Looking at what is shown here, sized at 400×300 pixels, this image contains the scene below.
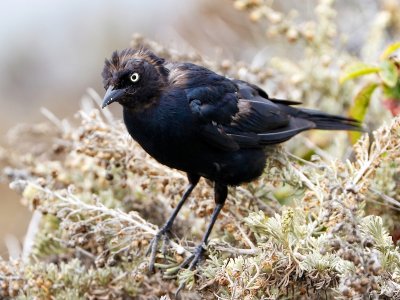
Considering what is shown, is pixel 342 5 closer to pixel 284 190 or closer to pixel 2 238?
pixel 284 190

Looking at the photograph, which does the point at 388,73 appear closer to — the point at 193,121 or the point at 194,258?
the point at 193,121

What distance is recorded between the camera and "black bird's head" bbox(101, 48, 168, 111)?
3406 mm

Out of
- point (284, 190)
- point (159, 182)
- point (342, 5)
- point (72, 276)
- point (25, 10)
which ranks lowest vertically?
point (72, 276)

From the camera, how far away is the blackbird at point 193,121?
3447mm

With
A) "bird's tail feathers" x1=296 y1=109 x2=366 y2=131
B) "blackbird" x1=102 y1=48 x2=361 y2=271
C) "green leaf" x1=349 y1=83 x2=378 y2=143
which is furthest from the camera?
"bird's tail feathers" x1=296 y1=109 x2=366 y2=131

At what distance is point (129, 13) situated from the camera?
32.0 feet

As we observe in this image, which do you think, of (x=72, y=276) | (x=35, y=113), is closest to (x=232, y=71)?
(x=72, y=276)

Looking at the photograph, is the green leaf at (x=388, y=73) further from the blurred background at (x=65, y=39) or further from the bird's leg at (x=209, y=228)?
the blurred background at (x=65, y=39)

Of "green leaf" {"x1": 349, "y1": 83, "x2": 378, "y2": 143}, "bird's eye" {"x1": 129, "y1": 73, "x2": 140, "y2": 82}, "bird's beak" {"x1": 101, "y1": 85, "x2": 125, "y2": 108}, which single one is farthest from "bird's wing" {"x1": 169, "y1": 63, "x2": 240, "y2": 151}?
"green leaf" {"x1": 349, "y1": 83, "x2": 378, "y2": 143}

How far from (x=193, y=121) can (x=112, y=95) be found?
0.45 meters

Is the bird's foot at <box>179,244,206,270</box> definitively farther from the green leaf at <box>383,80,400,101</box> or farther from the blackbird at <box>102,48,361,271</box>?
the green leaf at <box>383,80,400,101</box>

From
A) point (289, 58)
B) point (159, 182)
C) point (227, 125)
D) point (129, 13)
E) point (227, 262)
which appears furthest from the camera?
point (129, 13)

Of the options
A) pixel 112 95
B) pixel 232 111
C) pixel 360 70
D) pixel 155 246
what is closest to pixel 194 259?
pixel 155 246

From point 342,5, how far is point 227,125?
123 inches
